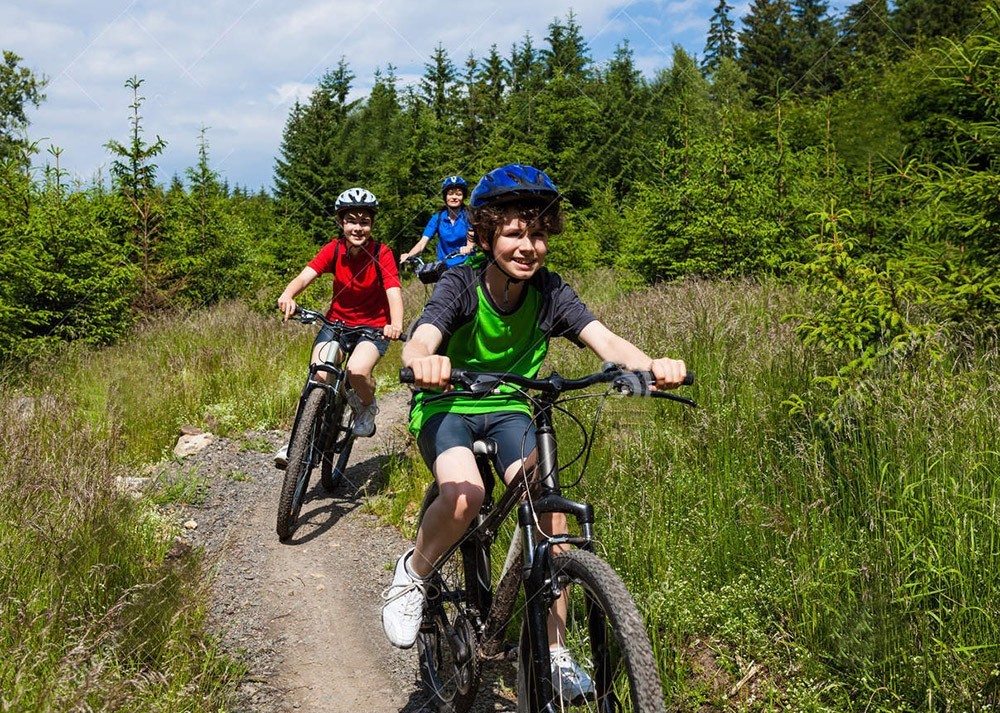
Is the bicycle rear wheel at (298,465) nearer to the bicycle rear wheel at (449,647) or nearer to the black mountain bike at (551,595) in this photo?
the bicycle rear wheel at (449,647)

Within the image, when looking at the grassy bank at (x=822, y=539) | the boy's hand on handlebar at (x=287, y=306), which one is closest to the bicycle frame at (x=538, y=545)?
the grassy bank at (x=822, y=539)

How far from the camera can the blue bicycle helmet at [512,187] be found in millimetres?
2904

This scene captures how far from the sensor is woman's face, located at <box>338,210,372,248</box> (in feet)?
20.4

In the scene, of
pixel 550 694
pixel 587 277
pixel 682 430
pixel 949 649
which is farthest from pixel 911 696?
pixel 587 277

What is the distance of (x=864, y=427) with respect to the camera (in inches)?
136

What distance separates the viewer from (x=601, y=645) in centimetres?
220

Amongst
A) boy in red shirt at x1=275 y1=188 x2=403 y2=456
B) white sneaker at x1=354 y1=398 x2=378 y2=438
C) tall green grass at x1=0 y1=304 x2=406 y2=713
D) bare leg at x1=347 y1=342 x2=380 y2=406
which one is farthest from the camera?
white sneaker at x1=354 y1=398 x2=378 y2=438

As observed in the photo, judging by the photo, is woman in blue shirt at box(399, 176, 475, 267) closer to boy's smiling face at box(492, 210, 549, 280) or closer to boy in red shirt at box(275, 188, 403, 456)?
boy in red shirt at box(275, 188, 403, 456)

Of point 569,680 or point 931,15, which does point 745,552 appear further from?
point 931,15

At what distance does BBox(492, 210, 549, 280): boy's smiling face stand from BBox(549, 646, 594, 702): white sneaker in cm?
147

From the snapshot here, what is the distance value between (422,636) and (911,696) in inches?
74.7

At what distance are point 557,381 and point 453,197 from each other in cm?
769

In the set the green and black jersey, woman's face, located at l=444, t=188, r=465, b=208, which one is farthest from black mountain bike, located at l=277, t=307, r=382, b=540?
woman's face, located at l=444, t=188, r=465, b=208

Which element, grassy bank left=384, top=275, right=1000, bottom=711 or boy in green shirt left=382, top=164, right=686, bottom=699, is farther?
boy in green shirt left=382, top=164, right=686, bottom=699
